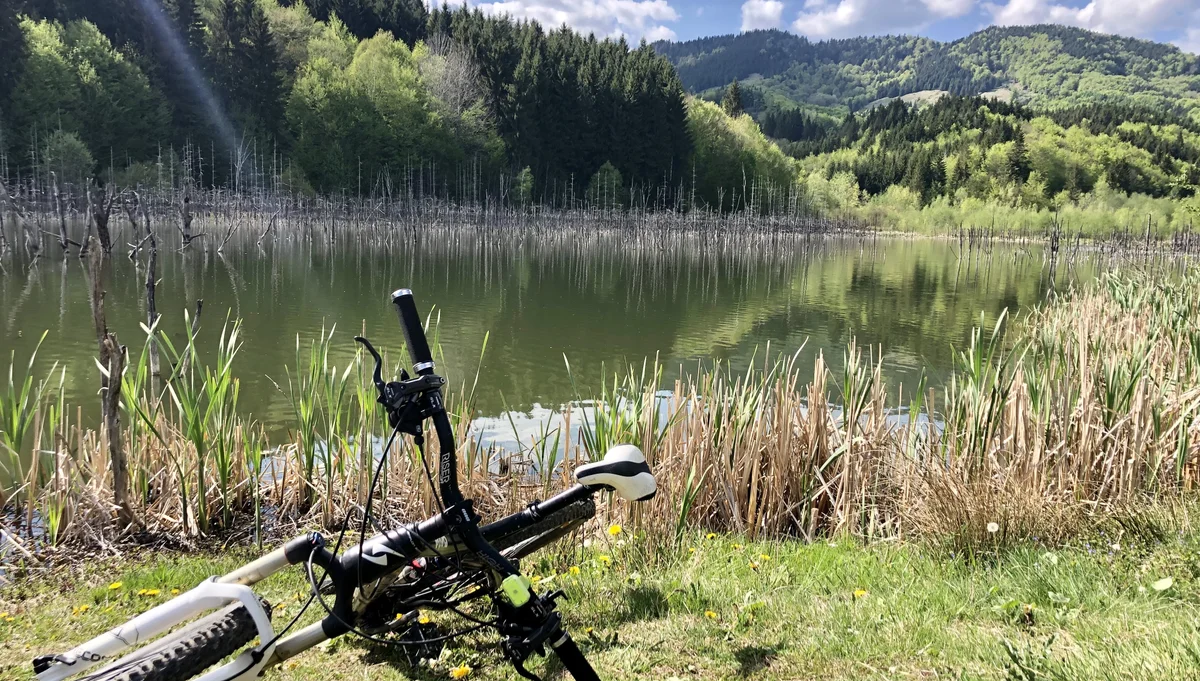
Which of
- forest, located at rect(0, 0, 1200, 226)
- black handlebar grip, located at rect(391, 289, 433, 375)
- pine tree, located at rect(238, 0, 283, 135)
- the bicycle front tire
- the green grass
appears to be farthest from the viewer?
pine tree, located at rect(238, 0, 283, 135)

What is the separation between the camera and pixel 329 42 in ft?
195

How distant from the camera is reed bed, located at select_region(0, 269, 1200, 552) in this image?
413 centimetres

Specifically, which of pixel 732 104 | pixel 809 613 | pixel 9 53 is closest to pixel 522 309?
pixel 809 613

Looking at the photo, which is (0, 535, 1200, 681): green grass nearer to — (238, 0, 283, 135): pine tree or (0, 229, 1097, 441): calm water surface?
(0, 229, 1097, 441): calm water surface

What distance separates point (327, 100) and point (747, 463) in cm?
5317

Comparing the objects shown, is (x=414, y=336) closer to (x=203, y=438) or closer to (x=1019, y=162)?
(x=203, y=438)

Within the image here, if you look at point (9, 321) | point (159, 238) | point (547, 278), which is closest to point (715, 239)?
point (547, 278)

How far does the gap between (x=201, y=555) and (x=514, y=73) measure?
192 ft

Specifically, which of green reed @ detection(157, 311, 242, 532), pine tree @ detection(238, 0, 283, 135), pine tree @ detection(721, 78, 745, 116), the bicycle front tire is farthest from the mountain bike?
pine tree @ detection(721, 78, 745, 116)

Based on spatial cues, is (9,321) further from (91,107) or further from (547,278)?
(91,107)

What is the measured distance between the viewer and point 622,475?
212 centimetres

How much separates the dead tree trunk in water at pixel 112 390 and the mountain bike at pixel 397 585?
229 centimetres

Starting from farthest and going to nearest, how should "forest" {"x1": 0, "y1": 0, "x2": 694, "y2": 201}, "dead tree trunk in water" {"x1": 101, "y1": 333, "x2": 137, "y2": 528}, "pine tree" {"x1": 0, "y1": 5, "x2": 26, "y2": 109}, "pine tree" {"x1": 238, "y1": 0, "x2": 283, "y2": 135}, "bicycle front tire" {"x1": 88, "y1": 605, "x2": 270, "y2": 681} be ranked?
1. "pine tree" {"x1": 238, "y1": 0, "x2": 283, "y2": 135}
2. "forest" {"x1": 0, "y1": 0, "x2": 694, "y2": 201}
3. "pine tree" {"x1": 0, "y1": 5, "x2": 26, "y2": 109}
4. "dead tree trunk in water" {"x1": 101, "y1": 333, "x2": 137, "y2": 528}
5. "bicycle front tire" {"x1": 88, "y1": 605, "x2": 270, "y2": 681}

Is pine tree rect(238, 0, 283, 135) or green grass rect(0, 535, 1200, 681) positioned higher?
pine tree rect(238, 0, 283, 135)
